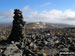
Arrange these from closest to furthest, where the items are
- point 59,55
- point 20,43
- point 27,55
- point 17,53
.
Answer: point 17,53 → point 27,55 → point 59,55 → point 20,43

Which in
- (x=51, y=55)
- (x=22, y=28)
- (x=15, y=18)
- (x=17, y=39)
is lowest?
(x=51, y=55)

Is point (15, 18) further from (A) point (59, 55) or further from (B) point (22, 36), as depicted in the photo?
(A) point (59, 55)

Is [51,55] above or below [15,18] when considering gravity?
below

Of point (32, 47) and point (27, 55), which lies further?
point (32, 47)

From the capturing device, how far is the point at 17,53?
44.6 metres

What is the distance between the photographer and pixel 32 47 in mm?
65062

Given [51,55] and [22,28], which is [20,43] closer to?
[22,28]

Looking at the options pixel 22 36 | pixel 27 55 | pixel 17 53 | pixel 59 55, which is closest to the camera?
pixel 17 53

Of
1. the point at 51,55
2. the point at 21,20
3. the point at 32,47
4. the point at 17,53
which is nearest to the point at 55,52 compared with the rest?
the point at 51,55

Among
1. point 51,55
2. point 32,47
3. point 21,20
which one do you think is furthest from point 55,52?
point 21,20

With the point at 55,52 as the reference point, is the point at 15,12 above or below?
above

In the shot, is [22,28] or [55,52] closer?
[55,52]

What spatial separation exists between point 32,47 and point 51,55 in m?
13.0

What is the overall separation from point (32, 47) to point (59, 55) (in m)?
15.7
